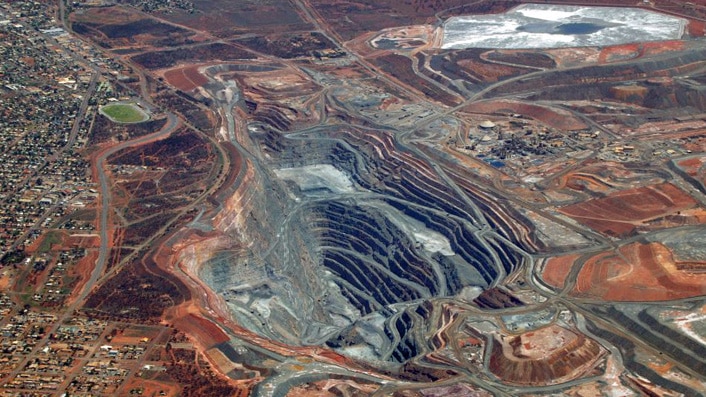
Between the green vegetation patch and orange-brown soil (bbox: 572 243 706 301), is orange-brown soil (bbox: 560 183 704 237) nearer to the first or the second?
orange-brown soil (bbox: 572 243 706 301)

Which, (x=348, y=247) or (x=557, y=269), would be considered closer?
(x=557, y=269)

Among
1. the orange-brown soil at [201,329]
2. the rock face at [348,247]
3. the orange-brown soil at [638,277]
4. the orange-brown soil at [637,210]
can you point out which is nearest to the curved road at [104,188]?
the rock face at [348,247]

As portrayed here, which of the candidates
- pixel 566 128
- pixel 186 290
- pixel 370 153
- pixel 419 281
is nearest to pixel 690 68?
pixel 566 128

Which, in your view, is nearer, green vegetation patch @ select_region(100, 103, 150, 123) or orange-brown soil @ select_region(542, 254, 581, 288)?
orange-brown soil @ select_region(542, 254, 581, 288)

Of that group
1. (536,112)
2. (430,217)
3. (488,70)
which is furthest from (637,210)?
(488,70)

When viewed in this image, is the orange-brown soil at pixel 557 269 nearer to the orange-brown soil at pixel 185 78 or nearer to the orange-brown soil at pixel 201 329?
the orange-brown soil at pixel 201 329

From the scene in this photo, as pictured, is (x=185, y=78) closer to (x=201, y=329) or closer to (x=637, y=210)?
(x=201, y=329)

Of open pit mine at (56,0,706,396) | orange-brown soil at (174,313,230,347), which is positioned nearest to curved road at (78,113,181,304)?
open pit mine at (56,0,706,396)
